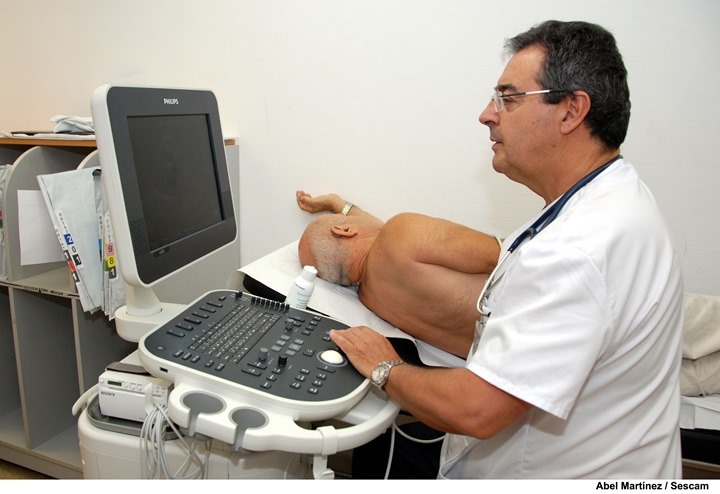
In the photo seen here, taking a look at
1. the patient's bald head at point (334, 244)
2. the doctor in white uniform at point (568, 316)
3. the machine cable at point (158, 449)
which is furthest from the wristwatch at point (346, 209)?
the machine cable at point (158, 449)

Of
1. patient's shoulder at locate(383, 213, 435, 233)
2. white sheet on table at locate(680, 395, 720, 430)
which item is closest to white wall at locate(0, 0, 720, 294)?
patient's shoulder at locate(383, 213, 435, 233)

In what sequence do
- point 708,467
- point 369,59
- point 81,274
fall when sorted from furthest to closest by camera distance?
point 369,59, point 81,274, point 708,467

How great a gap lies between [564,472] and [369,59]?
54.9 inches

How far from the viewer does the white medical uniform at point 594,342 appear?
75 cm

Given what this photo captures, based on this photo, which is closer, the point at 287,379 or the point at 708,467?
the point at 287,379

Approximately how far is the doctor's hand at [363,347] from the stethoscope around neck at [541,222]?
212mm

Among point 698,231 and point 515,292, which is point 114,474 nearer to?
point 515,292

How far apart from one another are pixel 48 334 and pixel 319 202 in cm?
109

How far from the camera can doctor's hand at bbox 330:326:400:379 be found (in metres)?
0.97

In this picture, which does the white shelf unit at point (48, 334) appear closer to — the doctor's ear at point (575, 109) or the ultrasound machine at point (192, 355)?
the ultrasound machine at point (192, 355)

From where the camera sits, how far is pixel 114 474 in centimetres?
98

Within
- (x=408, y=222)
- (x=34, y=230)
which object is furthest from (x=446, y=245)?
(x=34, y=230)

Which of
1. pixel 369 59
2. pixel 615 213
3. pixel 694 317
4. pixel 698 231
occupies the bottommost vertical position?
pixel 694 317

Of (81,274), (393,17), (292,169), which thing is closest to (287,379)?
(81,274)
